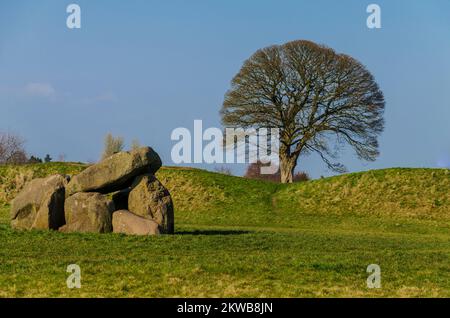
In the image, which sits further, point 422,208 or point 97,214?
point 422,208

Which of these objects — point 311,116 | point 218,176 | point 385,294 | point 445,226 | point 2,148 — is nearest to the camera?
point 385,294

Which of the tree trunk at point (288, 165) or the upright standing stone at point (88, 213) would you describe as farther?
the tree trunk at point (288, 165)

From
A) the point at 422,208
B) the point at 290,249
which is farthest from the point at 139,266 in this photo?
the point at 422,208

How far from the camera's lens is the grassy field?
14062mm

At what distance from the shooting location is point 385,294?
547 inches

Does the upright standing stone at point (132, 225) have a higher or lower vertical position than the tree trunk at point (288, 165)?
lower

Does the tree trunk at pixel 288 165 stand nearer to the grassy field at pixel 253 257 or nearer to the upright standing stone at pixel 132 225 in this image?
the grassy field at pixel 253 257

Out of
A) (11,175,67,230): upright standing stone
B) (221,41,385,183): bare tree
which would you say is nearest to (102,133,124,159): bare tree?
(221,41,385,183): bare tree

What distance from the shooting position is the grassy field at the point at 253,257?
14062 mm

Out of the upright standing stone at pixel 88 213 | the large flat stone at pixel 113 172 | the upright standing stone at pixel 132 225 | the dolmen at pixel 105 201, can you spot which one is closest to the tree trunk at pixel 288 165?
the dolmen at pixel 105 201

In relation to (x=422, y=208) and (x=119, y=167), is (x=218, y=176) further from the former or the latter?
(x=119, y=167)

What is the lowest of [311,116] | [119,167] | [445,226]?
[445,226]

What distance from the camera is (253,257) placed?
19609 mm

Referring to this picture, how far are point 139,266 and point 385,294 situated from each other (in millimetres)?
6148
